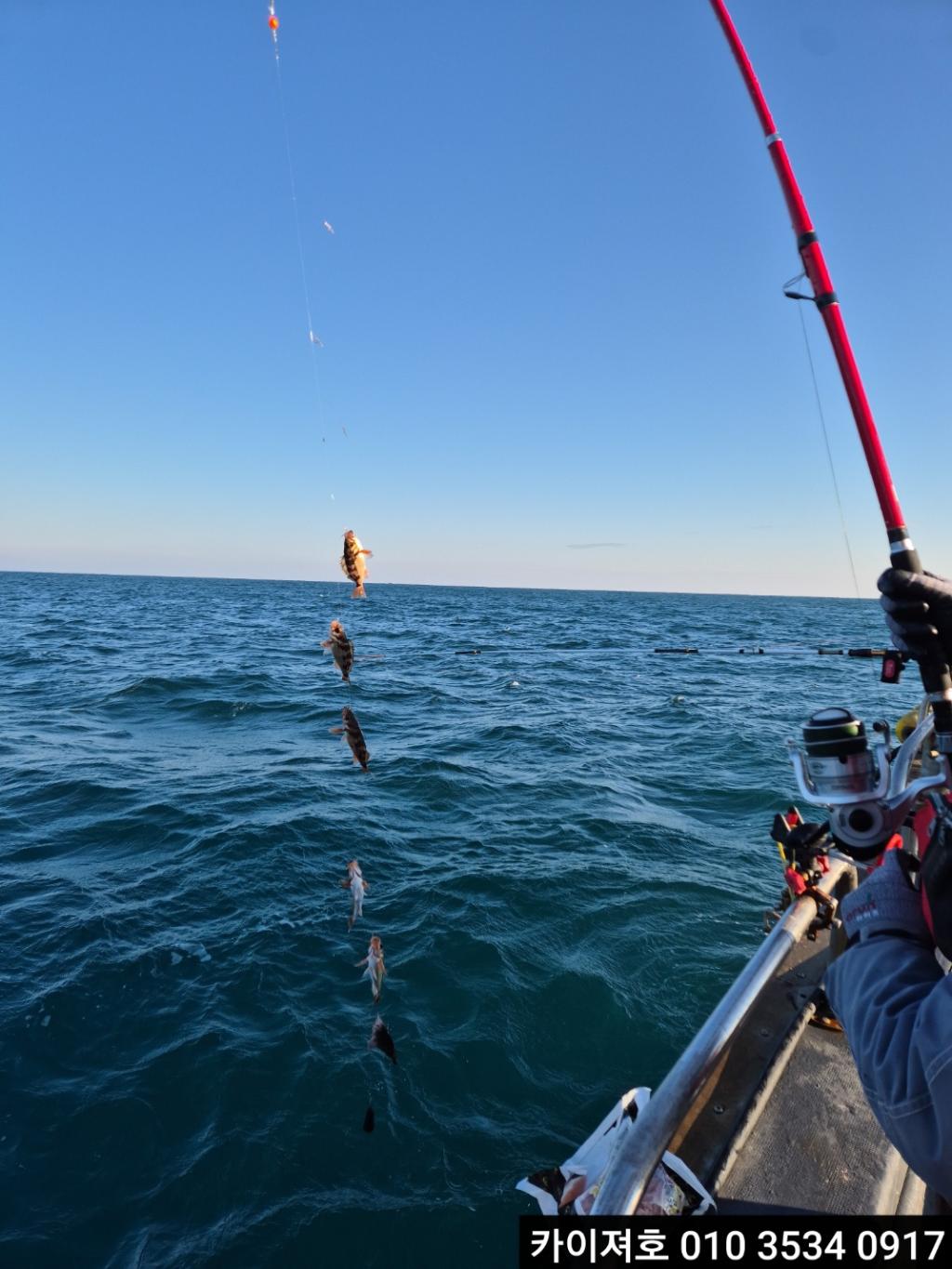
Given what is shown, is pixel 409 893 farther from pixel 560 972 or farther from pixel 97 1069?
pixel 97 1069

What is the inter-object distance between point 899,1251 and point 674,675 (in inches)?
1006

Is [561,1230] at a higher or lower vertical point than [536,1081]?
higher

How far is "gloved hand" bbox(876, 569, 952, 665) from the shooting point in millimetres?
2893

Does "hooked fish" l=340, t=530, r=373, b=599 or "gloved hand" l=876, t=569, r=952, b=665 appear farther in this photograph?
"hooked fish" l=340, t=530, r=373, b=599

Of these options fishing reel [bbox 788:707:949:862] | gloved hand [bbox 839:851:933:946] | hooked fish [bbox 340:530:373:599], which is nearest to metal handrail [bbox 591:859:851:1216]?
fishing reel [bbox 788:707:949:862]

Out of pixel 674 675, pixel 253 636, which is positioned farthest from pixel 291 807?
pixel 253 636

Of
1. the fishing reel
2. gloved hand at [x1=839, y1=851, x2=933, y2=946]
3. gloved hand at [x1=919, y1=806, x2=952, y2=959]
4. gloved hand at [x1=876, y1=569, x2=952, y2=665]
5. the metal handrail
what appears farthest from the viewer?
the fishing reel

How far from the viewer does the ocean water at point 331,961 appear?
4492 mm

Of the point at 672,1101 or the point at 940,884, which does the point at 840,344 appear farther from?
the point at 672,1101

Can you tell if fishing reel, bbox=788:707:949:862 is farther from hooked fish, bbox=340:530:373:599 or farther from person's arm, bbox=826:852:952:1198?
hooked fish, bbox=340:530:373:599

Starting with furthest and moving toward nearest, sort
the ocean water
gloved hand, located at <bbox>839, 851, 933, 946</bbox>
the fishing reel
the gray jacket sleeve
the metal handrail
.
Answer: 1. the ocean water
2. the fishing reel
3. the metal handrail
4. gloved hand, located at <bbox>839, 851, 933, 946</bbox>
5. the gray jacket sleeve

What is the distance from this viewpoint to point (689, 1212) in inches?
111

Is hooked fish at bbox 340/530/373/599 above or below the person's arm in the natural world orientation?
above

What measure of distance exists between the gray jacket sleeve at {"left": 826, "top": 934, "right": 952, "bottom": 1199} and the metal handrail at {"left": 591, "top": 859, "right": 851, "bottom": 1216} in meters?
1.24
